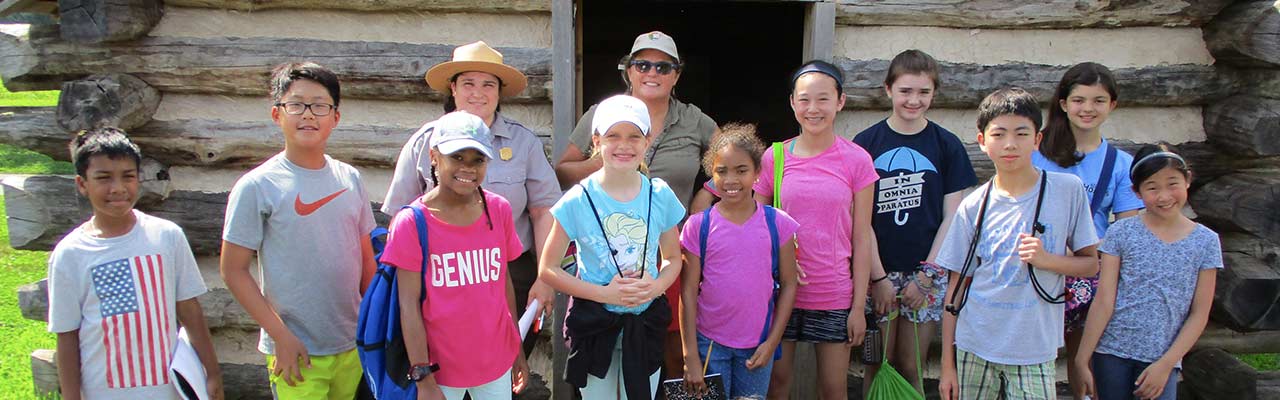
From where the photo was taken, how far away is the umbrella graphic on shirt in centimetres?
366

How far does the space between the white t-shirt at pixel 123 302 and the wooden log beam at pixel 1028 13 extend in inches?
131

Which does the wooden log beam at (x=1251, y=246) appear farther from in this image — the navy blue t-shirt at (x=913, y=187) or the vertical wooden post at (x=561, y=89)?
the vertical wooden post at (x=561, y=89)

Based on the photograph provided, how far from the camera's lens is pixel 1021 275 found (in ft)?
10.8

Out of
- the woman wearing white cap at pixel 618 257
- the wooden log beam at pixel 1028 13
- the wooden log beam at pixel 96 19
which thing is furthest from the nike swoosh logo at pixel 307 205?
the wooden log beam at pixel 1028 13

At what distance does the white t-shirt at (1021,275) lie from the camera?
3.26 m

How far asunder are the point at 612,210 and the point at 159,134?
2.71 m

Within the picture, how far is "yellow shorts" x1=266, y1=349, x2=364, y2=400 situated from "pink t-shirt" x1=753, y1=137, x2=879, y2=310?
1770 mm

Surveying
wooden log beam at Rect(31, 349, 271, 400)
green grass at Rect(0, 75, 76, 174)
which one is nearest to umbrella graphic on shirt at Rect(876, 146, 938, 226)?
wooden log beam at Rect(31, 349, 271, 400)

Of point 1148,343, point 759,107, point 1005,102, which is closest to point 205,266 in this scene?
point 1005,102

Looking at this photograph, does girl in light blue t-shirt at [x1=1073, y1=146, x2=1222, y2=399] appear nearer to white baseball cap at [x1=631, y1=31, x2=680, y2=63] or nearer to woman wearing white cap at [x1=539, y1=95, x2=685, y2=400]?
woman wearing white cap at [x1=539, y1=95, x2=685, y2=400]

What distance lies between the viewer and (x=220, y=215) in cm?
440

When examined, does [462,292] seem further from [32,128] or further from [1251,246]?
[1251,246]

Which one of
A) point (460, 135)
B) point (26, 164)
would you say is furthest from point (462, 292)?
point (26, 164)

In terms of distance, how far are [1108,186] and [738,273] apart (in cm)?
170
